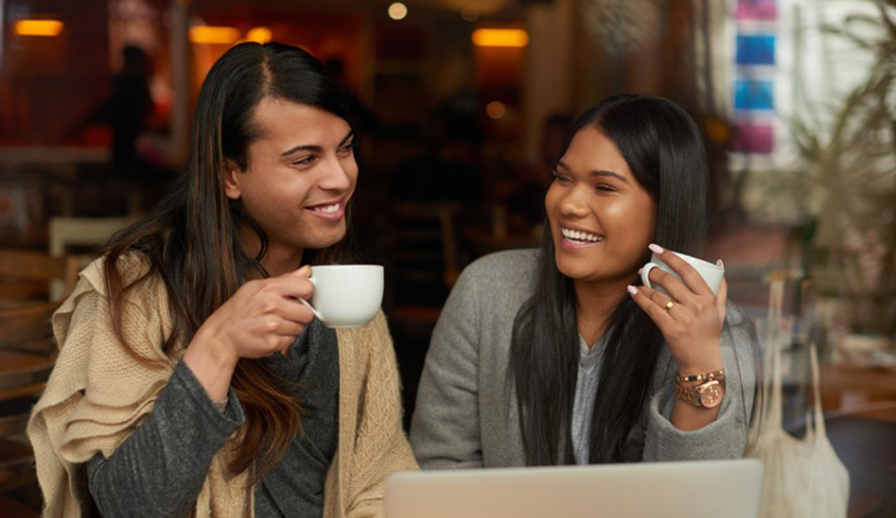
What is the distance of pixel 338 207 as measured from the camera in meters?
1.48

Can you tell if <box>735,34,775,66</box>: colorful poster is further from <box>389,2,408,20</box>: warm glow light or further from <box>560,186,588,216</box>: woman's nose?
<box>560,186,588,216</box>: woman's nose

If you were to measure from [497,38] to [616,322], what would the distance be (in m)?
9.62

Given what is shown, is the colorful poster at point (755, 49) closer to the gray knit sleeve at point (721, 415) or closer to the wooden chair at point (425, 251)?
the wooden chair at point (425, 251)

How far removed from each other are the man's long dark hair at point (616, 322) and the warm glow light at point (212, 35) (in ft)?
30.4

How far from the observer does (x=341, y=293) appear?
1.21 m

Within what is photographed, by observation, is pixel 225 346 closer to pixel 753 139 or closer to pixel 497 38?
pixel 753 139

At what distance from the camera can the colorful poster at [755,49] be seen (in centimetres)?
675

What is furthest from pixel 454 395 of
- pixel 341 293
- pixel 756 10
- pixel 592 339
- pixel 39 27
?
pixel 39 27

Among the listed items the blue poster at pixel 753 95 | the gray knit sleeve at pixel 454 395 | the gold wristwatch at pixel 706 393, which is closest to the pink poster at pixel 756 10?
the blue poster at pixel 753 95

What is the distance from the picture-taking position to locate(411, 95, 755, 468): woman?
163 cm

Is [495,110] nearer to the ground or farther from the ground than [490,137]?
farther from the ground

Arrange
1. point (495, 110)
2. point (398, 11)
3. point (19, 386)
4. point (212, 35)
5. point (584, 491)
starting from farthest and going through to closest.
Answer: point (495, 110)
point (398, 11)
point (212, 35)
point (19, 386)
point (584, 491)

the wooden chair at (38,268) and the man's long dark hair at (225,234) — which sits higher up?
the man's long dark hair at (225,234)

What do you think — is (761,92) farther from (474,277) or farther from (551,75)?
(474,277)
